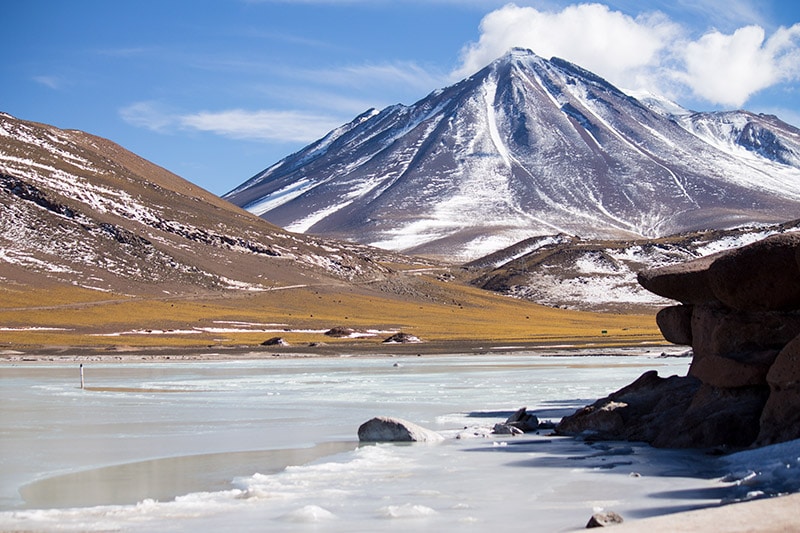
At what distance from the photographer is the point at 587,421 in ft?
68.5

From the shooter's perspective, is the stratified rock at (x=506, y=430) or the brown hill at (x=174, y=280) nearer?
the stratified rock at (x=506, y=430)

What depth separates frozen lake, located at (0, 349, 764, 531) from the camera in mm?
12688

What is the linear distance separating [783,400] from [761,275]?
271cm

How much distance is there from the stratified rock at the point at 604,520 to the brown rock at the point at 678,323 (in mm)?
11533

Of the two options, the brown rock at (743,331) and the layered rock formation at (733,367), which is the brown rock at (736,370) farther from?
the brown rock at (743,331)

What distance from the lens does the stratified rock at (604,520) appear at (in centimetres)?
1089

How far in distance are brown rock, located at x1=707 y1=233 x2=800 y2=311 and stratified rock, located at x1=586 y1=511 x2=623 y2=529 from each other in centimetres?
816

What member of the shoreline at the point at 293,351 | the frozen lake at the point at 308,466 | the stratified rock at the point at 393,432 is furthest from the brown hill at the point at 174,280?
the stratified rock at the point at 393,432

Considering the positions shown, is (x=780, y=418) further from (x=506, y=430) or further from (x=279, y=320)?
(x=279, y=320)

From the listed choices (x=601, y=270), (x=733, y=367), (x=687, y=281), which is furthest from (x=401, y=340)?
(x=601, y=270)

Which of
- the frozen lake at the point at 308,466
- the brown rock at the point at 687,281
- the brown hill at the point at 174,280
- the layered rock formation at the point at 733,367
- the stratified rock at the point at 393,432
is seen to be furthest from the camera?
the brown hill at the point at 174,280

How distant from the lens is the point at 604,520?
433 inches

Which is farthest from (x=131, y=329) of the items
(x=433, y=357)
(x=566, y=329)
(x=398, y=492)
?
(x=398, y=492)

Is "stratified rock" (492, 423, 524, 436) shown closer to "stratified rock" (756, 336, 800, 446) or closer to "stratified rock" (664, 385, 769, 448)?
"stratified rock" (664, 385, 769, 448)
